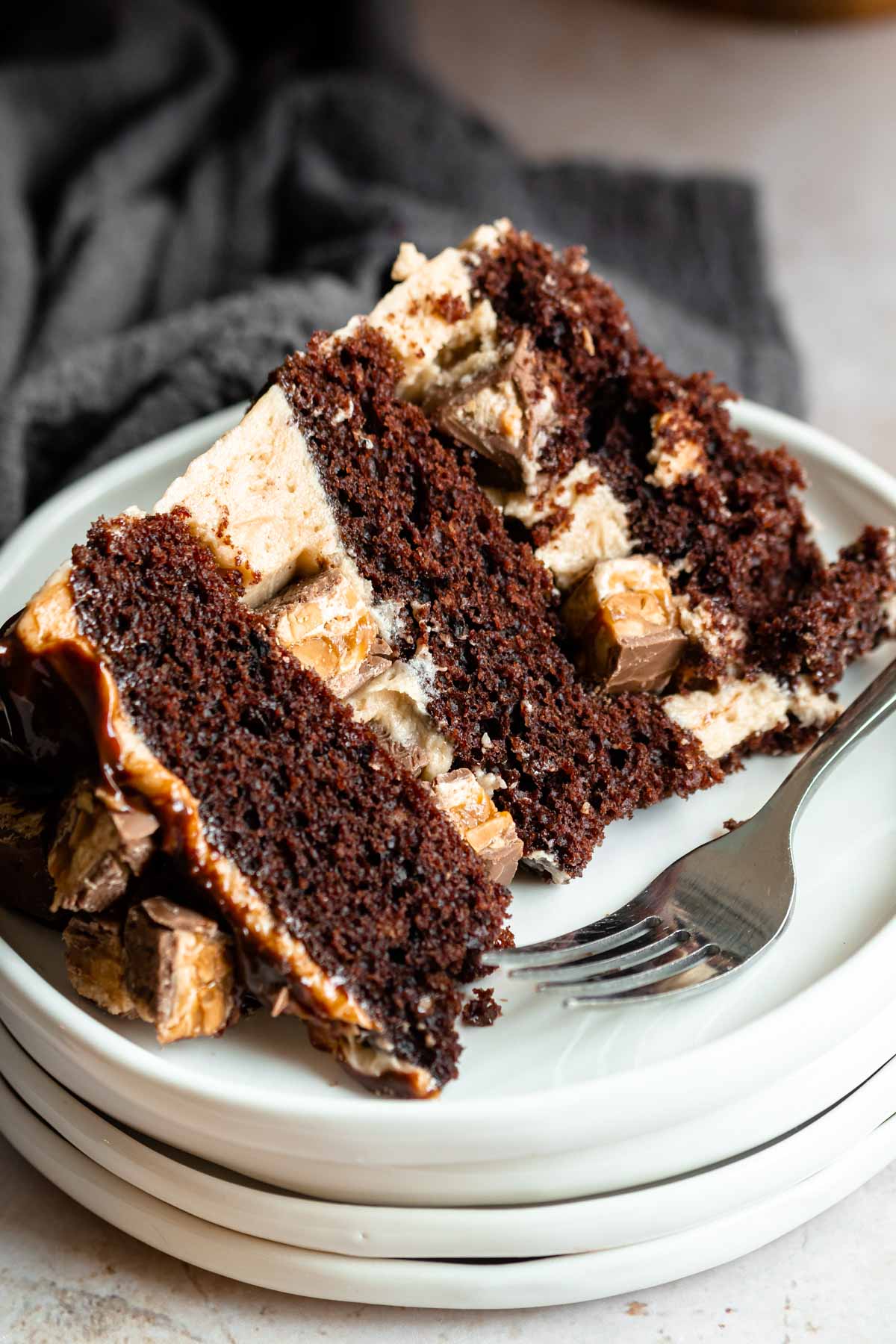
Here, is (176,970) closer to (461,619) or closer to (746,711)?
(461,619)

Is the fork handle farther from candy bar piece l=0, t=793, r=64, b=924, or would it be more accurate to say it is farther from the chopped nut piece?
candy bar piece l=0, t=793, r=64, b=924

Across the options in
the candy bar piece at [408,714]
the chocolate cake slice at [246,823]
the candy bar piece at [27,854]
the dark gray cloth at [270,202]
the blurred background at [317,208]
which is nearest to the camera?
the chocolate cake slice at [246,823]

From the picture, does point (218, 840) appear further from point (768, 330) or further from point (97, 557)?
point (768, 330)

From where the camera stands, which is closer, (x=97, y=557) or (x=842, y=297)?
(x=97, y=557)

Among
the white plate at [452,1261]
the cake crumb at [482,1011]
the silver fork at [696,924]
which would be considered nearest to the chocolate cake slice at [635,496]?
the silver fork at [696,924]

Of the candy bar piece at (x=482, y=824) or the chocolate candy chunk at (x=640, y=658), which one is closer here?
the candy bar piece at (x=482, y=824)

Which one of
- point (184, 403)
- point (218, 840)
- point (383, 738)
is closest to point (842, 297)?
point (184, 403)

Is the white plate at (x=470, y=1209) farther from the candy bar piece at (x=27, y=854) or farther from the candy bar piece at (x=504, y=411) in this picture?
the candy bar piece at (x=504, y=411)
